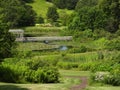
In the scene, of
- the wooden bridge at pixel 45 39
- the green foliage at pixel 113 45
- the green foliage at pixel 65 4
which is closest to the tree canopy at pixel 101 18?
the wooden bridge at pixel 45 39

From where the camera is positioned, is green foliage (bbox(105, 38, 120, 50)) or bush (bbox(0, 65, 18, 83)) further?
green foliage (bbox(105, 38, 120, 50))

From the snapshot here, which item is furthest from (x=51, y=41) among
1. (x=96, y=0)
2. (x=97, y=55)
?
(x=96, y=0)

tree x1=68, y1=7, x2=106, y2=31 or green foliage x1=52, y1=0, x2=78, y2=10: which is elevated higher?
tree x1=68, y1=7, x2=106, y2=31

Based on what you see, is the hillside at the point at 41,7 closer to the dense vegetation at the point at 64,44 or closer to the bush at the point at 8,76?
the dense vegetation at the point at 64,44

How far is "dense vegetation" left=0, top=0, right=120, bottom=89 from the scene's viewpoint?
33406 millimetres

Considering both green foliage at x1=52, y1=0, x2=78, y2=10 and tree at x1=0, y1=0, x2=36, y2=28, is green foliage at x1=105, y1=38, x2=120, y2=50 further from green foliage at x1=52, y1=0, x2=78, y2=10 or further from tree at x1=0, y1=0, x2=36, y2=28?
green foliage at x1=52, y1=0, x2=78, y2=10

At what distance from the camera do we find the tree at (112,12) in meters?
101

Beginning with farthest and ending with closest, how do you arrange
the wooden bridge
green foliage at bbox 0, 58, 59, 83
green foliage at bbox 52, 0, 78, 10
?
green foliage at bbox 52, 0, 78, 10 < the wooden bridge < green foliage at bbox 0, 58, 59, 83

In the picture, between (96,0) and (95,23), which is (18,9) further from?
(96,0)

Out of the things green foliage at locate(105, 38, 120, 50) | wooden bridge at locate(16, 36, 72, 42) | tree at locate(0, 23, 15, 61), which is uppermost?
tree at locate(0, 23, 15, 61)

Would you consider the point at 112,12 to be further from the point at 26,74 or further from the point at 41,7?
the point at 26,74

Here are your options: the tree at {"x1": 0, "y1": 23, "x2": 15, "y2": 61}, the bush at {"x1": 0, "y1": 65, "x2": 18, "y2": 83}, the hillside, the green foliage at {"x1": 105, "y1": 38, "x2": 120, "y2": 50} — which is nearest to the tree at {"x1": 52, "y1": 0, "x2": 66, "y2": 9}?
the hillside

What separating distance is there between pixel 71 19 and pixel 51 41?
19507 millimetres

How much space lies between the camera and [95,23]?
340 feet
